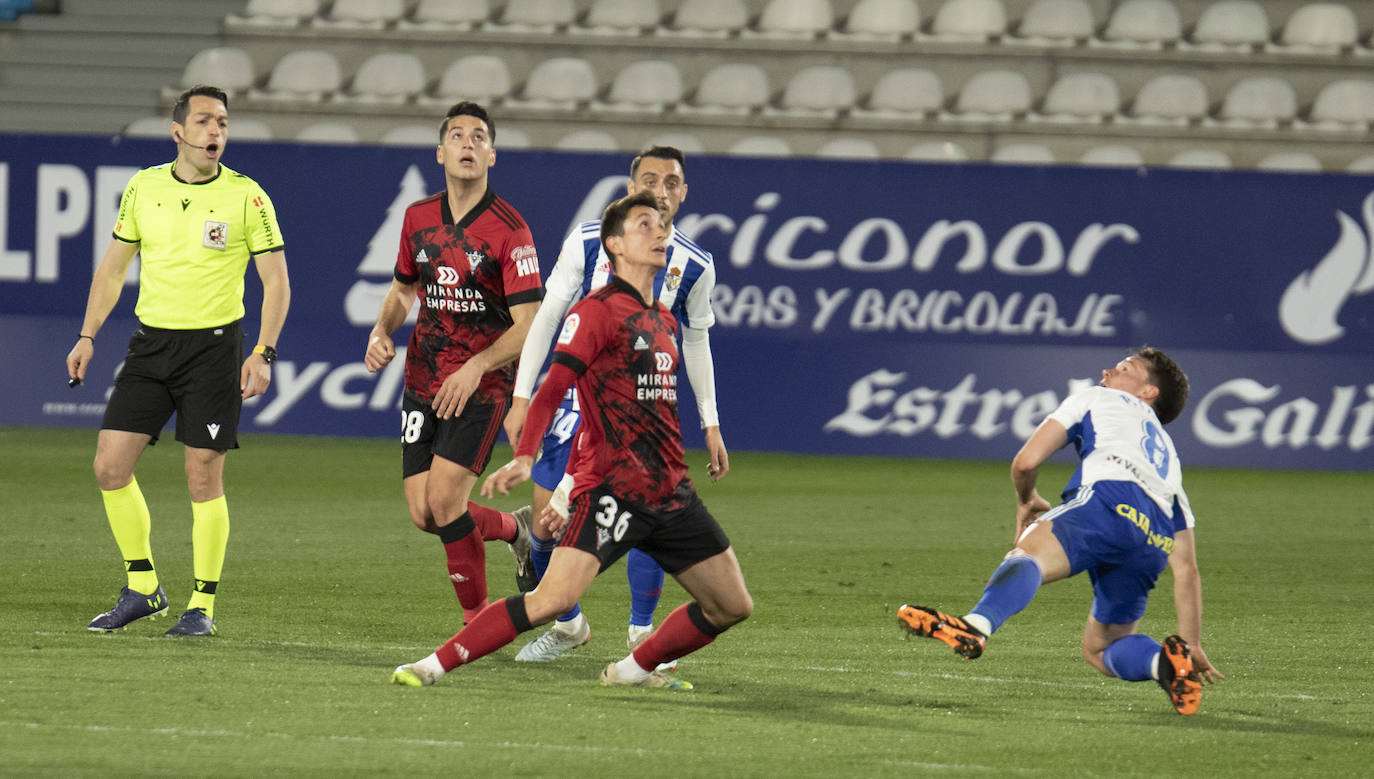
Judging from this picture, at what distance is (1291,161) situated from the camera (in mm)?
17859

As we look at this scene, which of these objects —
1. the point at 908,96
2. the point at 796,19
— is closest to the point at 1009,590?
the point at 908,96

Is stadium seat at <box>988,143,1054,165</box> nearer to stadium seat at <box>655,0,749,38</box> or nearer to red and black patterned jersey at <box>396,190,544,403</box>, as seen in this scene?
stadium seat at <box>655,0,749,38</box>

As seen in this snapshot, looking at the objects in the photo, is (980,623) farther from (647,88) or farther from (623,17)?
(623,17)

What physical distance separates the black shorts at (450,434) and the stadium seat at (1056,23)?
14188 mm

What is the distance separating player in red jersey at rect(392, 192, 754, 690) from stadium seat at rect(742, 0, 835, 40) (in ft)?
48.2

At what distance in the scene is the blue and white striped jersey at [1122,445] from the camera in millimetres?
5820

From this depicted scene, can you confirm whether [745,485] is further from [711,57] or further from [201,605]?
[711,57]

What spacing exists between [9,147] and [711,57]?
25.3 feet

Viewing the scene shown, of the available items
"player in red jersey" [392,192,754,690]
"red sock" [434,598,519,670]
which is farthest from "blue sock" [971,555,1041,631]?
"red sock" [434,598,519,670]

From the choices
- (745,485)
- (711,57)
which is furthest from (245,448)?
(711,57)

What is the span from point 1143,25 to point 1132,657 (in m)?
15.3

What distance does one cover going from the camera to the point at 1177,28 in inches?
783

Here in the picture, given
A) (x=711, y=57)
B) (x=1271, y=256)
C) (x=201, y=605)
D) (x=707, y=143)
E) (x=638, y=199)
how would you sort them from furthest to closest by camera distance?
1. (x=711, y=57)
2. (x=707, y=143)
3. (x=1271, y=256)
4. (x=201, y=605)
5. (x=638, y=199)

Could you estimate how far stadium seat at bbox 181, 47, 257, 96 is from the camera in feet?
64.0
